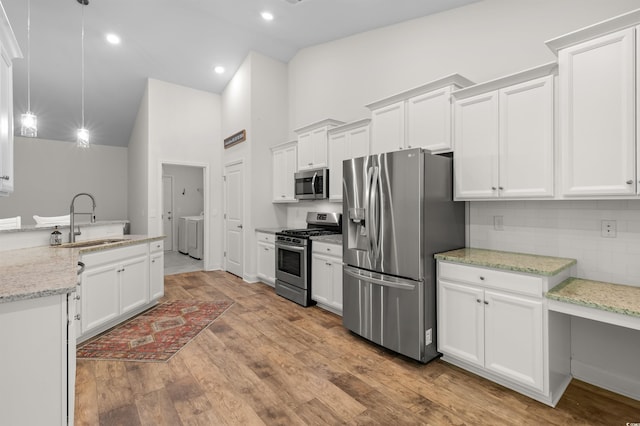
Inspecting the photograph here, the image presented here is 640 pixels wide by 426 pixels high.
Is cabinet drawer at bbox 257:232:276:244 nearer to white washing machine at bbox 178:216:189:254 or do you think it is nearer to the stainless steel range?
the stainless steel range

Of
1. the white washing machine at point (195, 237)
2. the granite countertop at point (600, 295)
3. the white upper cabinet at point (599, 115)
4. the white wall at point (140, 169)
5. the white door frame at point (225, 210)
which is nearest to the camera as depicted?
the granite countertop at point (600, 295)

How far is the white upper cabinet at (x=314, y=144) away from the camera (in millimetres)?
4305

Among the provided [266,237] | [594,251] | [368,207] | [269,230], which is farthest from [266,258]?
[594,251]

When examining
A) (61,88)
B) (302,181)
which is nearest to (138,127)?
(61,88)

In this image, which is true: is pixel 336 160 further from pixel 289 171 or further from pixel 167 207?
pixel 167 207

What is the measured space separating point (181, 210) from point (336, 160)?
6.17 metres

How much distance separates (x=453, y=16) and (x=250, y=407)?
3.94m

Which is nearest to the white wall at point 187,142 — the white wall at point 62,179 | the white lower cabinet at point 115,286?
the white lower cabinet at point 115,286

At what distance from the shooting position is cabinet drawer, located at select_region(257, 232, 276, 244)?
4.74 meters

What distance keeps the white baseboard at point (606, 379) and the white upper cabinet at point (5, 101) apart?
13.7ft

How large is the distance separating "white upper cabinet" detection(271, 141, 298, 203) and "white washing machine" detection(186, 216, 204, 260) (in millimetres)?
2787

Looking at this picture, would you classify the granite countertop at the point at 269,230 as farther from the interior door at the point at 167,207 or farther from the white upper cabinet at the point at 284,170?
the interior door at the point at 167,207

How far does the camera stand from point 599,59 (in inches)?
76.4

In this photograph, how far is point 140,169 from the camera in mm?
6359
